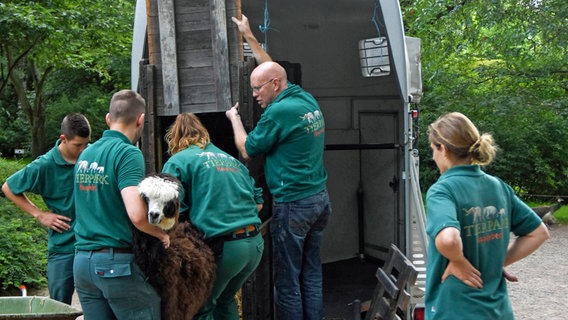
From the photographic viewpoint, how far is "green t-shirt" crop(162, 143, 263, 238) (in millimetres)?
4820

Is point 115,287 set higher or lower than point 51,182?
lower

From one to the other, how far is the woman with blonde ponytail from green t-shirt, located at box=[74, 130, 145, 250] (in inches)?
65.5

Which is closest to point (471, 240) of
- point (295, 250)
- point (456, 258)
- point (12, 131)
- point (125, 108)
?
point (456, 258)

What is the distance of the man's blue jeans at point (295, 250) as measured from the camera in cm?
557

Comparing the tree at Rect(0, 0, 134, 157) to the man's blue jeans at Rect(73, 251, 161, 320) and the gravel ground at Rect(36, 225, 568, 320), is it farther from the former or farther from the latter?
the man's blue jeans at Rect(73, 251, 161, 320)

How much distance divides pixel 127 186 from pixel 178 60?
2.17 metres

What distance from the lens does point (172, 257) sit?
437 cm

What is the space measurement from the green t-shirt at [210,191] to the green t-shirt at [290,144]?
1.79 feet

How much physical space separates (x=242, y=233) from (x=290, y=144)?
36.1 inches

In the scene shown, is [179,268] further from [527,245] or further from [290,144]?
[527,245]

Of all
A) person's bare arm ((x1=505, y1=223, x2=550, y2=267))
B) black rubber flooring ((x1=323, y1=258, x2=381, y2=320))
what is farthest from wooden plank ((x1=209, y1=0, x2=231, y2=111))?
person's bare arm ((x1=505, y1=223, x2=550, y2=267))

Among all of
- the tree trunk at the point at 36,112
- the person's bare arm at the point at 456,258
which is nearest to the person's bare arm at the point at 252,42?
the person's bare arm at the point at 456,258

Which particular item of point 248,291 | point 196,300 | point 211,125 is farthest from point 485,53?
point 196,300

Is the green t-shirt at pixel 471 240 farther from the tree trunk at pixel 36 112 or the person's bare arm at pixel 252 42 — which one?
the tree trunk at pixel 36 112
